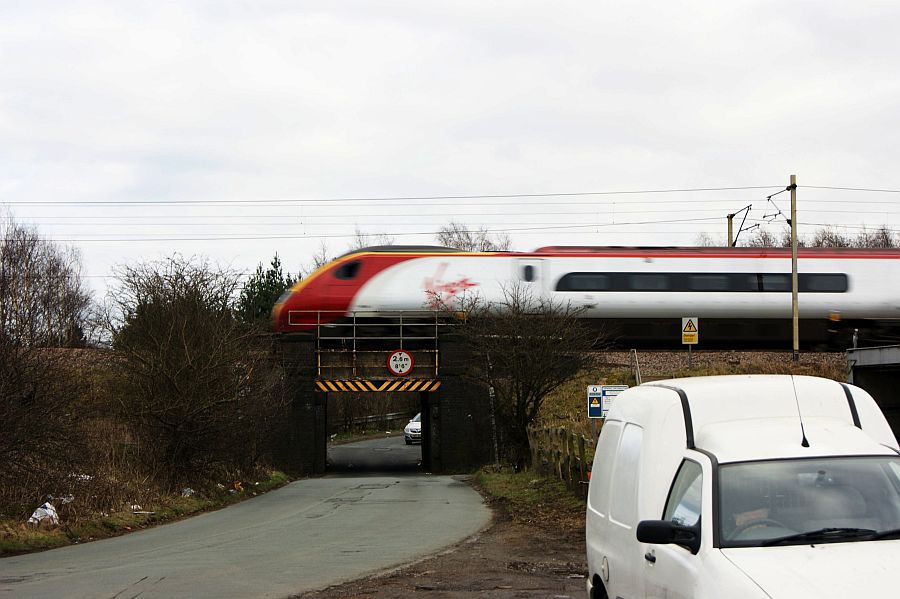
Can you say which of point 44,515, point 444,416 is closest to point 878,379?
point 444,416

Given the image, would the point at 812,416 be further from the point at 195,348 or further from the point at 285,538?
the point at 195,348

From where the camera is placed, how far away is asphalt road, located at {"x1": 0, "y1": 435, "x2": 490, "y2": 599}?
10.9 metres

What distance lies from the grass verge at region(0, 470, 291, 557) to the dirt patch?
6.26 m

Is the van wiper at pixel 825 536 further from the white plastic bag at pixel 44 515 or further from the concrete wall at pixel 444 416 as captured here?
the concrete wall at pixel 444 416

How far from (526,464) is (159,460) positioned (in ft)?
30.3

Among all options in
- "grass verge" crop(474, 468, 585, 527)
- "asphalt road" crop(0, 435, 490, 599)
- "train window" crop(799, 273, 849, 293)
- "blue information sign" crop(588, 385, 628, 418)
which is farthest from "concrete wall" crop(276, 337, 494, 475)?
"blue information sign" crop(588, 385, 628, 418)

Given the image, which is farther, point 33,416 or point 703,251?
point 703,251

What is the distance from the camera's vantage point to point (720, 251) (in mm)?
33406

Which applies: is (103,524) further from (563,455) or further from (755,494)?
(755,494)

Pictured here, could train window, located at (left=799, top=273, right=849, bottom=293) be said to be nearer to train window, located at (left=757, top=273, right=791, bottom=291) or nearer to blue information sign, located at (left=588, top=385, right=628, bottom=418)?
train window, located at (left=757, top=273, right=791, bottom=291)

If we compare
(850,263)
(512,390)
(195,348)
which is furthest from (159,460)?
(850,263)

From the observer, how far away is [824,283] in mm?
33125

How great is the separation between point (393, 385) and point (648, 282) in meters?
8.84

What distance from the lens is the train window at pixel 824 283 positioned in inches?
1303
